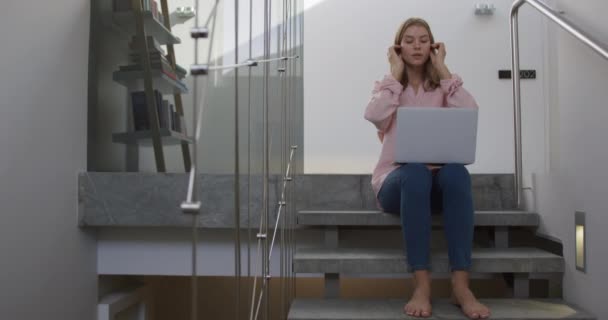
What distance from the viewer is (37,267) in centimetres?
187

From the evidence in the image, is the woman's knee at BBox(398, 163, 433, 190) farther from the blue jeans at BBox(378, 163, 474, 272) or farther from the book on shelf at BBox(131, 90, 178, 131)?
the book on shelf at BBox(131, 90, 178, 131)

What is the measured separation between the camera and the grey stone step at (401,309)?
1.47 m

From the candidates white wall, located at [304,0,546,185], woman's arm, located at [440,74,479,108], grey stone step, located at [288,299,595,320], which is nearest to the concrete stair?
grey stone step, located at [288,299,595,320]

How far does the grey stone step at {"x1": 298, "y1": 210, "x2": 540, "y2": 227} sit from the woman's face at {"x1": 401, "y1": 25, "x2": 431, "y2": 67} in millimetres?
533

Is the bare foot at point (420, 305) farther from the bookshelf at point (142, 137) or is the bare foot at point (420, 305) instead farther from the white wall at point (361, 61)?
the white wall at point (361, 61)

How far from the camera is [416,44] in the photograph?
1.89 metres

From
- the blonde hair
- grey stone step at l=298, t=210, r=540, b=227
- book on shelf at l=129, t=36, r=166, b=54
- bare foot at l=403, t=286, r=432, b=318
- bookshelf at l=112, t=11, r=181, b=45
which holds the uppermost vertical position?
bookshelf at l=112, t=11, r=181, b=45

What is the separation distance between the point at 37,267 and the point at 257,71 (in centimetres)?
122

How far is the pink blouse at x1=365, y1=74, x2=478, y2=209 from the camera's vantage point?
1.83 metres

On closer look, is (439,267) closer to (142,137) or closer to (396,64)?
(396,64)

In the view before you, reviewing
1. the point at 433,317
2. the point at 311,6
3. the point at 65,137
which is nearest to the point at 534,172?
the point at 433,317

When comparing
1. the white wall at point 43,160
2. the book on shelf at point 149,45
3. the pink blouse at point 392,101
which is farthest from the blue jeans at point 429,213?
the book on shelf at point 149,45

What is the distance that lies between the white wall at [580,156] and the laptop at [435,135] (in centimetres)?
32

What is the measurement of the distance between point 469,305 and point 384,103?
2.24 feet
